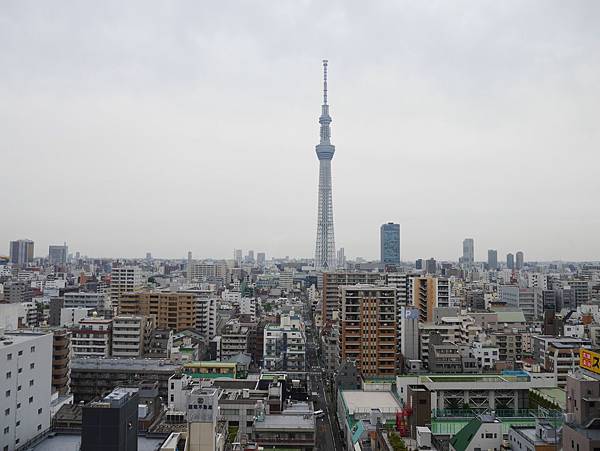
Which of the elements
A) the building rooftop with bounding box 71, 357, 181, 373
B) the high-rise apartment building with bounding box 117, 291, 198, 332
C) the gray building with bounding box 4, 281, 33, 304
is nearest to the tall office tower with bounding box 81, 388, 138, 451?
the building rooftop with bounding box 71, 357, 181, 373

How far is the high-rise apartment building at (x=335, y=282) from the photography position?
48.0 metres

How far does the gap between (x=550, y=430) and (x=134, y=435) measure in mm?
9582

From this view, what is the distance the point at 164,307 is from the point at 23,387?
24422 mm

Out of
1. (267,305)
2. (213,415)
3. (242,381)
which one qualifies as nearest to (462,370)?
(242,381)

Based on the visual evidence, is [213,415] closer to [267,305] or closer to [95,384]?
[95,384]

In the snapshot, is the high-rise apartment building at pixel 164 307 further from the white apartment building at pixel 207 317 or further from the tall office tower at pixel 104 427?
the tall office tower at pixel 104 427

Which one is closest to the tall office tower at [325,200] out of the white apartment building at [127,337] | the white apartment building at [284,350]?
the white apartment building at [284,350]

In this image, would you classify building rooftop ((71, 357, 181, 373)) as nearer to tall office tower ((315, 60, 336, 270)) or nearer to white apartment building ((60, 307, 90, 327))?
white apartment building ((60, 307, 90, 327))

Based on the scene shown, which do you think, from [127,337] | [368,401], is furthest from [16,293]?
[368,401]

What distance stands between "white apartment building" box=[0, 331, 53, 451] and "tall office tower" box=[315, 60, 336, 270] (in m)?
90.0

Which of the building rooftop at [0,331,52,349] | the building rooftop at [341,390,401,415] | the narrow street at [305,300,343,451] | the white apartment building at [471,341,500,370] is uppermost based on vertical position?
the building rooftop at [0,331,52,349]

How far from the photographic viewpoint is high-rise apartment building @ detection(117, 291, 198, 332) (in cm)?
4031

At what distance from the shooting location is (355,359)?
30.0m

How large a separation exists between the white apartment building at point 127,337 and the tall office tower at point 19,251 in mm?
100493
